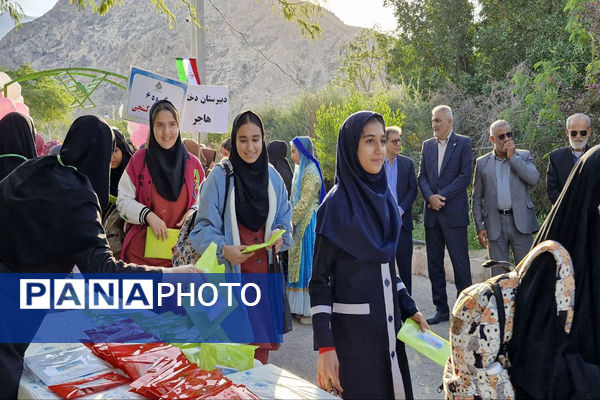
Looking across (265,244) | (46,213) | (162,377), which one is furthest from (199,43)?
(162,377)

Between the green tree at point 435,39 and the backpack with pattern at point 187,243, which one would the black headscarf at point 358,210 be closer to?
the backpack with pattern at point 187,243

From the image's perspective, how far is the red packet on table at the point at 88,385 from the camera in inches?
74.7

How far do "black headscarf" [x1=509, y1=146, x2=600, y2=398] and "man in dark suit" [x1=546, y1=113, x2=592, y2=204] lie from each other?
3859mm

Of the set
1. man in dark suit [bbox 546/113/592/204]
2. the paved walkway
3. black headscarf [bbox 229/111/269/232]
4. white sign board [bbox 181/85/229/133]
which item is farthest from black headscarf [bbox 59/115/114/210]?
man in dark suit [bbox 546/113/592/204]

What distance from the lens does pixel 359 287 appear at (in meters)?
2.43

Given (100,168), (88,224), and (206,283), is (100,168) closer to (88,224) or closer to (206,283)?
(88,224)

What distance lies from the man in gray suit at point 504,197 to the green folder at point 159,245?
325cm

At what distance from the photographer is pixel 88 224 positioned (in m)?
2.33

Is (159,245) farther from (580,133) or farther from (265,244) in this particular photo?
(580,133)

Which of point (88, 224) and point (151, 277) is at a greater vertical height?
point (88, 224)

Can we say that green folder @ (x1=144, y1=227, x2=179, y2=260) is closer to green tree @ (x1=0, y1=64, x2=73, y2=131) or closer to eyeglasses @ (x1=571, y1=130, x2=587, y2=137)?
eyeglasses @ (x1=571, y1=130, x2=587, y2=137)

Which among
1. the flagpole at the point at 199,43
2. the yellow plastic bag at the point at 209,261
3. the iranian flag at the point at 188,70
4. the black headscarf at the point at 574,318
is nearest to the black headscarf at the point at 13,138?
the yellow plastic bag at the point at 209,261

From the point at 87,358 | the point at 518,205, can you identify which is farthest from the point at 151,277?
the point at 518,205

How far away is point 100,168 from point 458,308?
1796mm
